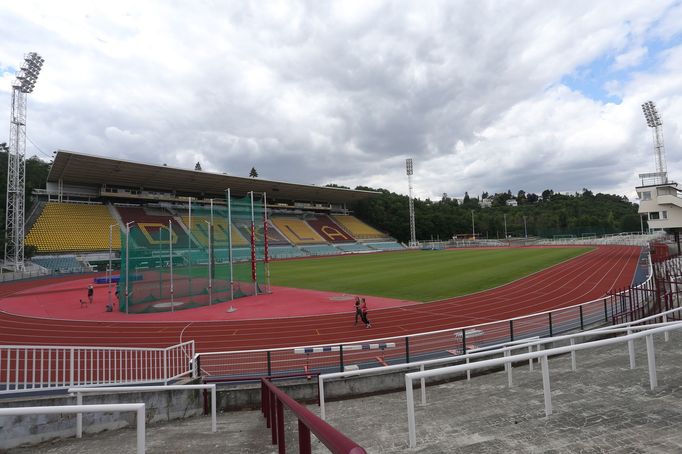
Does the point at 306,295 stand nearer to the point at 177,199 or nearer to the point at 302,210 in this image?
the point at 177,199

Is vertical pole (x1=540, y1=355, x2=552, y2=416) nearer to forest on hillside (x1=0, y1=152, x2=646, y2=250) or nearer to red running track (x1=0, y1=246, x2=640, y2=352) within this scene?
red running track (x1=0, y1=246, x2=640, y2=352)

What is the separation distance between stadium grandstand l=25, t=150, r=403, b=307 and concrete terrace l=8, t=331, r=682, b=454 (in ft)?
52.2

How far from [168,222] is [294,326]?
54.6 m

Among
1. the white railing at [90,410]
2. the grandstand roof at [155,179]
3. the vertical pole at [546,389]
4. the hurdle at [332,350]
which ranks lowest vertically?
the hurdle at [332,350]

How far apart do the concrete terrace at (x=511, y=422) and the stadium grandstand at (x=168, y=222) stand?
15926mm

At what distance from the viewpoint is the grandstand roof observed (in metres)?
48.7

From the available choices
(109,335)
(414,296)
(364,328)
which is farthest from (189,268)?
(414,296)

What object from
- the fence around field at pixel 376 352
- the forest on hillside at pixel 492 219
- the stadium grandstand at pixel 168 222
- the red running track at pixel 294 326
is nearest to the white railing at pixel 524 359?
the fence around field at pixel 376 352

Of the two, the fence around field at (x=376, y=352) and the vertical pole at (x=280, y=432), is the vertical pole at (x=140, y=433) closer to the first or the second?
the vertical pole at (x=280, y=432)

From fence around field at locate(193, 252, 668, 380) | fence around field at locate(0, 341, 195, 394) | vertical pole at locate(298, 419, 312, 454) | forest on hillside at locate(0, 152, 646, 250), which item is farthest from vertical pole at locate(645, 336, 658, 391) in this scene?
forest on hillside at locate(0, 152, 646, 250)

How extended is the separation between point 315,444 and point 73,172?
60328mm

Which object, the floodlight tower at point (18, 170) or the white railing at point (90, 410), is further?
the floodlight tower at point (18, 170)

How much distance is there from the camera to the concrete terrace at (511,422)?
3662mm

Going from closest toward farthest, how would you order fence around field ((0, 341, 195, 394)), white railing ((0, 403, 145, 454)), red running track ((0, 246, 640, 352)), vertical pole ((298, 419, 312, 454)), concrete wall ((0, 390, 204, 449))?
vertical pole ((298, 419, 312, 454)), white railing ((0, 403, 145, 454)), concrete wall ((0, 390, 204, 449)), fence around field ((0, 341, 195, 394)), red running track ((0, 246, 640, 352))
